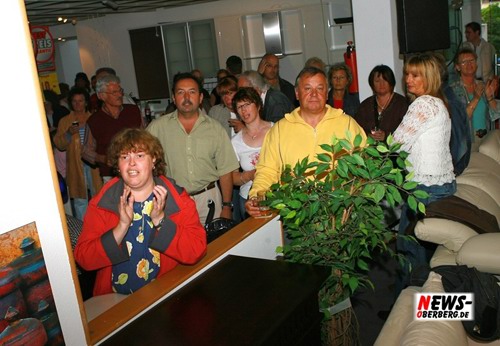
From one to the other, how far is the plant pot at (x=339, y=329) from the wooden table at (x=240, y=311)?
45cm

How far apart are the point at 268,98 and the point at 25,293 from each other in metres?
3.35

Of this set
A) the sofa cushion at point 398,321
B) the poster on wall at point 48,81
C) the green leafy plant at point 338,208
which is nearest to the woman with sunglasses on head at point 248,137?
the green leafy plant at point 338,208

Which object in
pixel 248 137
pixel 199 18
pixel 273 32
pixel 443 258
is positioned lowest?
pixel 443 258

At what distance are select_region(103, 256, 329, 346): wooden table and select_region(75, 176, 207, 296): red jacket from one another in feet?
0.46

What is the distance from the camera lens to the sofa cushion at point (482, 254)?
9.32 feet

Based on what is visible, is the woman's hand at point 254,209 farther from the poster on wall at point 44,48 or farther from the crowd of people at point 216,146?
the poster on wall at point 44,48

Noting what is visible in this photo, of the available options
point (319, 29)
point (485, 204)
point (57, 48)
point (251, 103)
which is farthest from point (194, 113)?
point (57, 48)

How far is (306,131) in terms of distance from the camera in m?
3.01

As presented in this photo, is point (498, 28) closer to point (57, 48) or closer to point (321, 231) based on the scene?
point (321, 231)

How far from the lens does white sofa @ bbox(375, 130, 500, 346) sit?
2.15 m

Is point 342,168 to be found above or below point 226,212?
above

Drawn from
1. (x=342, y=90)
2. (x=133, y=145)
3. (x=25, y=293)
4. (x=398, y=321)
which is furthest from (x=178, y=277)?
(x=342, y=90)

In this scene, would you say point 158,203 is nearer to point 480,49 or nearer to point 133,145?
point 133,145

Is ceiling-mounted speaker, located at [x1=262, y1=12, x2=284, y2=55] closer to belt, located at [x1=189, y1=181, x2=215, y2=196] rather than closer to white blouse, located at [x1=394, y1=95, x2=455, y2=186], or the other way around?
belt, located at [x1=189, y1=181, x2=215, y2=196]
